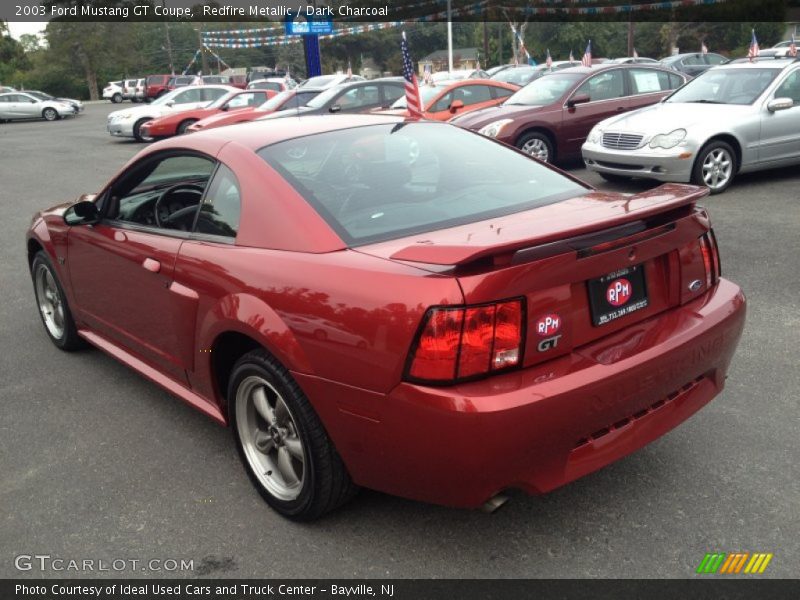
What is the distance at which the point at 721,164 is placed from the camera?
929cm

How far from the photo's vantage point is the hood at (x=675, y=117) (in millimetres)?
9195

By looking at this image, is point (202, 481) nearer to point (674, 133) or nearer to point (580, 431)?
point (580, 431)

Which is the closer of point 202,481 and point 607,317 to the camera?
point 607,317

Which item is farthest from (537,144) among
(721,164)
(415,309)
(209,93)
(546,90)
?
(209,93)

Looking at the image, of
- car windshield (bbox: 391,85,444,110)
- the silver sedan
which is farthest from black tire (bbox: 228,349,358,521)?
the silver sedan

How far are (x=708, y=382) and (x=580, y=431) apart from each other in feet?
2.71

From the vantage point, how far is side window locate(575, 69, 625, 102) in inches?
475

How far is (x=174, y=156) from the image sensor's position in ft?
12.7

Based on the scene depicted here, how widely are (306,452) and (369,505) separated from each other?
0.46m

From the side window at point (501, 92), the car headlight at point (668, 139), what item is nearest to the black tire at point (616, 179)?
the car headlight at point (668, 139)

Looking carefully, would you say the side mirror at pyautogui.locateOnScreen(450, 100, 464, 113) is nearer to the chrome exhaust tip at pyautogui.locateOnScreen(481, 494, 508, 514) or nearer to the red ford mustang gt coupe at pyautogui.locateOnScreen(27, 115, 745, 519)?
the red ford mustang gt coupe at pyautogui.locateOnScreen(27, 115, 745, 519)

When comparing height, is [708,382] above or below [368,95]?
below
